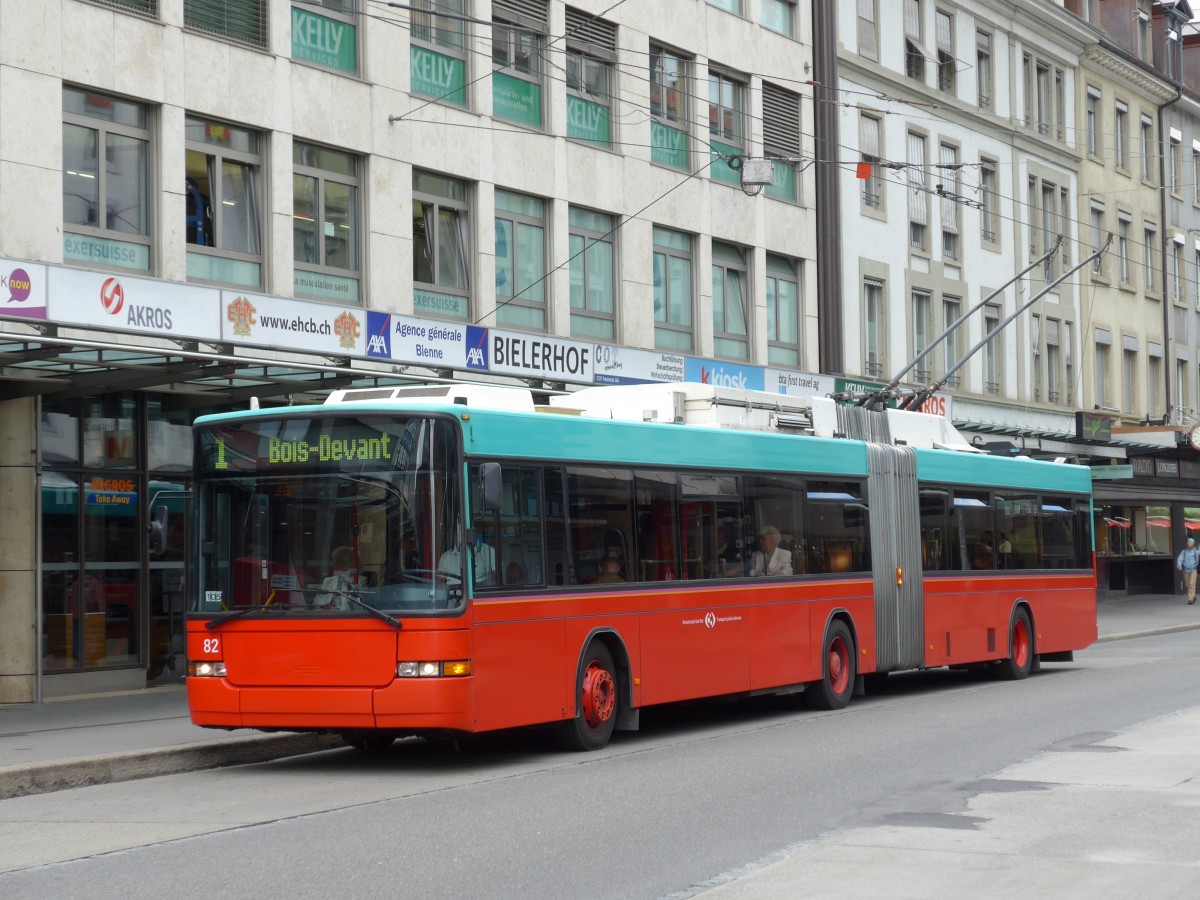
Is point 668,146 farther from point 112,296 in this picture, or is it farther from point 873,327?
point 112,296

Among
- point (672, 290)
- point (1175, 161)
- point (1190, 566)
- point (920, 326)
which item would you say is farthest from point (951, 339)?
point (1175, 161)

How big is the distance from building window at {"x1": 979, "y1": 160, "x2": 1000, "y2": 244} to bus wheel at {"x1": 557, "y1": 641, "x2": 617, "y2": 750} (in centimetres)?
2845

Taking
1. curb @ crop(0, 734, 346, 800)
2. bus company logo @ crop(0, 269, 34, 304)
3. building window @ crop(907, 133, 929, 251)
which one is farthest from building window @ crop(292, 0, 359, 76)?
building window @ crop(907, 133, 929, 251)

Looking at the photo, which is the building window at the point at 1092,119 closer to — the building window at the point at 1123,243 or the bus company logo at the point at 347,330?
the building window at the point at 1123,243

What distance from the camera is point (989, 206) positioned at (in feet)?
135

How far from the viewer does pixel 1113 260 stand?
1876 inches

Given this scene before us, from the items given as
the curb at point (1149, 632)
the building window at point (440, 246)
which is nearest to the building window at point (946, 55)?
the curb at point (1149, 632)

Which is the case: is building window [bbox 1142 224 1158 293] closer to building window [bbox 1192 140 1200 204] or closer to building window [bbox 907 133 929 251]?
building window [bbox 1192 140 1200 204]

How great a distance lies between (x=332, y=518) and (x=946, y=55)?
29455 mm

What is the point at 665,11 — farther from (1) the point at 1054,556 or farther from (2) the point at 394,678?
(2) the point at 394,678

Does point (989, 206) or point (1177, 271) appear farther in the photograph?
point (1177, 271)

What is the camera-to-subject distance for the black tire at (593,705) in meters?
14.0

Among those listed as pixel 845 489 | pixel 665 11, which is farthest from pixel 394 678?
pixel 665 11

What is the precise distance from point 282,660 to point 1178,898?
6951 millimetres
